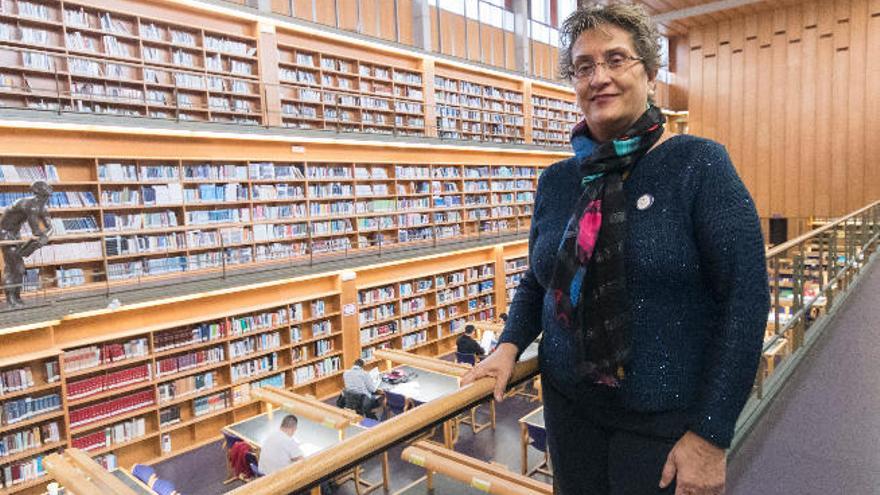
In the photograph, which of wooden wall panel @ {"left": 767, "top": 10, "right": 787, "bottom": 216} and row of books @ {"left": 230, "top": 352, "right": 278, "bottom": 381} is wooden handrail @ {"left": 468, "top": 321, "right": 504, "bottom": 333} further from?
wooden wall panel @ {"left": 767, "top": 10, "right": 787, "bottom": 216}

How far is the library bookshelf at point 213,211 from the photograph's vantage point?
219 inches

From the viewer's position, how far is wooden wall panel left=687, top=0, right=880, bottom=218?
10531 millimetres

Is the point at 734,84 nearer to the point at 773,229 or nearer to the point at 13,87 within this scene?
the point at 773,229

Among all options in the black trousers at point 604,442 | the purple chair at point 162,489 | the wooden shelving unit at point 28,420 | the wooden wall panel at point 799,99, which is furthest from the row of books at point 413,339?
the black trousers at point 604,442

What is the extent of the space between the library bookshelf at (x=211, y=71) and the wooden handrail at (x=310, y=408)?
3.02 m

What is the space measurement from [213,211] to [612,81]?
21.5 feet

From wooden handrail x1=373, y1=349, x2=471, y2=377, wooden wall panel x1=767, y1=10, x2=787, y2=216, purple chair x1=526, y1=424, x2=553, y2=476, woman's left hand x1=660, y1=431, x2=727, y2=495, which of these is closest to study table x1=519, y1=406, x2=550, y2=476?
purple chair x1=526, y1=424, x2=553, y2=476

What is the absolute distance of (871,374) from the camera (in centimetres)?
247

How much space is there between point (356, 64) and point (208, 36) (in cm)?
241

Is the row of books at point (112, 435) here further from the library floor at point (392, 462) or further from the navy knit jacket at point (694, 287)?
the navy knit jacket at point (694, 287)

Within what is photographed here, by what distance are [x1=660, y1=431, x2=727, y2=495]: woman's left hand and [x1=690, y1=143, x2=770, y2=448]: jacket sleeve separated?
0.02 metres

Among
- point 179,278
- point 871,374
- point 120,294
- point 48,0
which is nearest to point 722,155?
point 871,374

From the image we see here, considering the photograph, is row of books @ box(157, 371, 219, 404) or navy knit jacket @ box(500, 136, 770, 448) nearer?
navy knit jacket @ box(500, 136, 770, 448)

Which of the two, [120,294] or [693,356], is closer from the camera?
[693,356]
